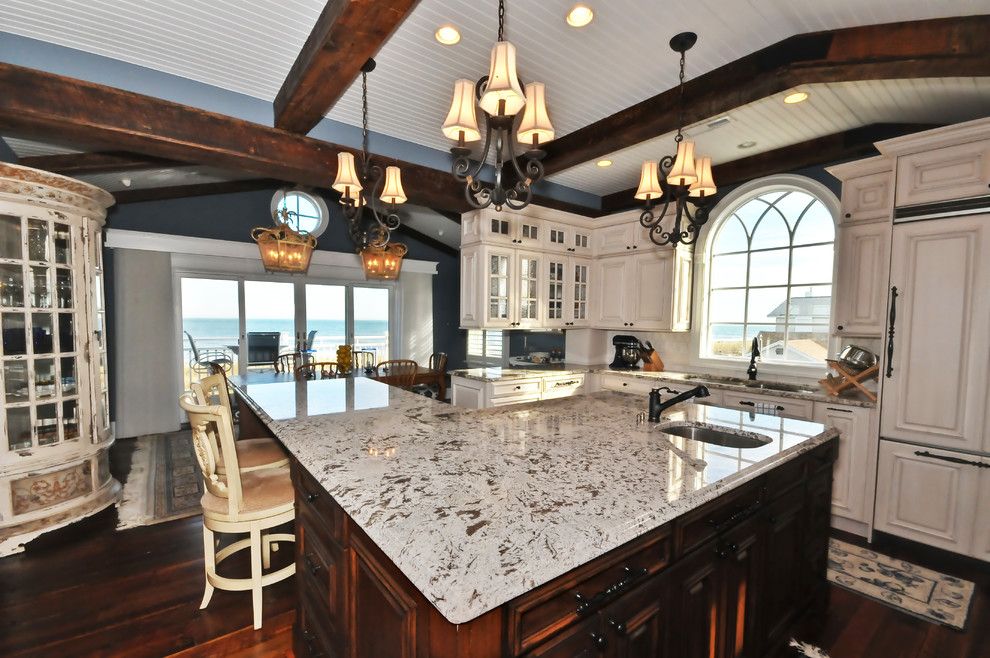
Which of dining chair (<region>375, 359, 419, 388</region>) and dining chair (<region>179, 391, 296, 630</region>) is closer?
dining chair (<region>179, 391, 296, 630</region>)

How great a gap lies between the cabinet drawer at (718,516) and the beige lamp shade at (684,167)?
4.81ft

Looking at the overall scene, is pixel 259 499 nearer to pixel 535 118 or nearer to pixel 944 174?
pixel 535 118

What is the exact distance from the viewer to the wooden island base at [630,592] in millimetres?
852

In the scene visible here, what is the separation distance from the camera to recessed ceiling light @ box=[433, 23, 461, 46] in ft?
6.82

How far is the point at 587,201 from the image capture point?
4871 mm

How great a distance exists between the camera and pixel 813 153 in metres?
3.38

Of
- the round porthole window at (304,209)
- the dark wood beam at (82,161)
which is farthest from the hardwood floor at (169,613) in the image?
the round porthole window at (304,209)

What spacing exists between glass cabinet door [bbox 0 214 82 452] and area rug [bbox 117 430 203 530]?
0.70 metres

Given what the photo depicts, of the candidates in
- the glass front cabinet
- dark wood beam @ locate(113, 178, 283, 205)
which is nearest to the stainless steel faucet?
the glass front cabinet

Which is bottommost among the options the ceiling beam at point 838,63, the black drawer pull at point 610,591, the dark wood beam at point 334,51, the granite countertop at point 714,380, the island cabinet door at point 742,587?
the island cabinet door at point 742,587

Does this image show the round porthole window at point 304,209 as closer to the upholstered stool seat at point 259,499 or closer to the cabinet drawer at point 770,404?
the upholstered stool seat at point 259,499

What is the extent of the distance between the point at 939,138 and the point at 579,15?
7.39ft

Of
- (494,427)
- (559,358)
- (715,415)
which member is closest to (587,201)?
(559,358)

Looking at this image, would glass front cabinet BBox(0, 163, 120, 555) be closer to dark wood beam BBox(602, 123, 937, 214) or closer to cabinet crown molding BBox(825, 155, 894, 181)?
dark wood beam BBox(602, 123, 937, 214)
